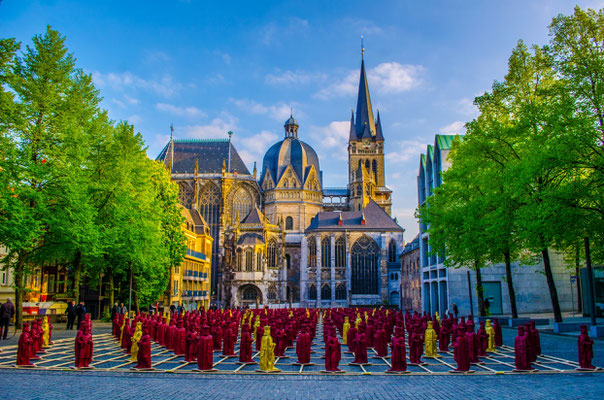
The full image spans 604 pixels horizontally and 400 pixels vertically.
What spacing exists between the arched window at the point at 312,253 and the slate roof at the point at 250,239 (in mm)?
6762

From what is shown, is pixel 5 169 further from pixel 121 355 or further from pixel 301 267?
pixel 301 267

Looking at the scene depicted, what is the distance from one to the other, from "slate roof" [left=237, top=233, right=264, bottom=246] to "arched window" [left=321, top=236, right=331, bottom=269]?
807 centimetres

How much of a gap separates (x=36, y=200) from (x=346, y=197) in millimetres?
75832

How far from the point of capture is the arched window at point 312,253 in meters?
64.8

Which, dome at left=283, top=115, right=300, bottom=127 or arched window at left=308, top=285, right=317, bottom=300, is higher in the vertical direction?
dome at left=283, top=115, right=300, bottom=127

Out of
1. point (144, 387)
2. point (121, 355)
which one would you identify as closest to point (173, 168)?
point (121, 355)

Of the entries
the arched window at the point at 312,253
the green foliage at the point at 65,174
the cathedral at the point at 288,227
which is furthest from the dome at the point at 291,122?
the green foliage at the point at 65,174

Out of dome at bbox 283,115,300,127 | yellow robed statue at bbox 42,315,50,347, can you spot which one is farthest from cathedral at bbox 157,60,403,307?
yellow robed statue at bbox 42,315,50,347

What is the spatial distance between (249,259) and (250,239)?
2.48 m

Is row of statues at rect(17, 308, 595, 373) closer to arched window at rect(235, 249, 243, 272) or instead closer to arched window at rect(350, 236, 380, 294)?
arched window at rect(235, 249, 243, 272)

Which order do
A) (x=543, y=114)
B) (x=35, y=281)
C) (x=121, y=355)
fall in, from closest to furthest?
(x=121, y=355), (x=543, y=114), (x=35, y=281)

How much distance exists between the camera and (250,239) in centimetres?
6172

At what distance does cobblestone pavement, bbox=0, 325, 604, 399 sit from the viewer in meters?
9.49

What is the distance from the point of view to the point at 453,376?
38.7 feet
